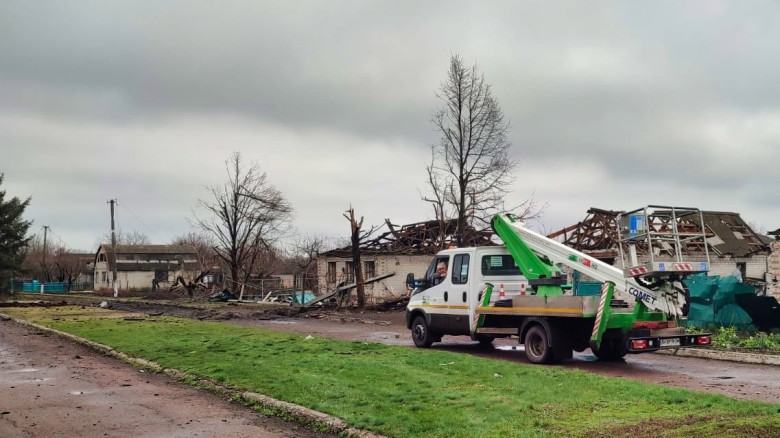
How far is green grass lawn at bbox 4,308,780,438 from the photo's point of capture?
712 cm

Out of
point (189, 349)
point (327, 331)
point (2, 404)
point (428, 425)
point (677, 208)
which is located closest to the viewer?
point (428, 425)

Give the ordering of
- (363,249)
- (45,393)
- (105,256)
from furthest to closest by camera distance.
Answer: (105,256), (363,249), (45,393)

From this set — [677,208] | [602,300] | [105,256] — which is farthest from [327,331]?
[105,256]

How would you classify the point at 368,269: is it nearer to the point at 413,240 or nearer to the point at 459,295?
the point at 413,240

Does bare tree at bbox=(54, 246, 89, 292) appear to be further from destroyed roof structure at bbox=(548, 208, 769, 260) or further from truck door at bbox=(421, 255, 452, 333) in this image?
truck door at bbox=(421, 255, 452, 333)

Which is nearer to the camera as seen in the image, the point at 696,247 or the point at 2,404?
the point at 2,404

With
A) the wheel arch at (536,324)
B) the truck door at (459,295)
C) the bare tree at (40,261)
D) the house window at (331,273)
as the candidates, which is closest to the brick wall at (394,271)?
the house window at (331,273)

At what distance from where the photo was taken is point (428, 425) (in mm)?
7594

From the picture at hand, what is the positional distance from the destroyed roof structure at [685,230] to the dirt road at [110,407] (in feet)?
72.7

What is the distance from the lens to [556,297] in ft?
45.2

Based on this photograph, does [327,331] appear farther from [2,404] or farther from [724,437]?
[724,437]

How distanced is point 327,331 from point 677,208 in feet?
43.9

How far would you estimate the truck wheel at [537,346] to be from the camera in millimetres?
13547

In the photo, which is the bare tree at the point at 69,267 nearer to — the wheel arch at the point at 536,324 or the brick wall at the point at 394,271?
the brick wall at the point at 394,271
